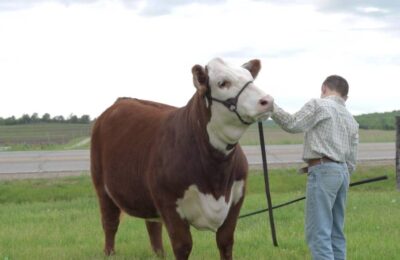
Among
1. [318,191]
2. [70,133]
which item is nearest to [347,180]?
[318,191]

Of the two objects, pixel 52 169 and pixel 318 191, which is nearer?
pixel 318 191

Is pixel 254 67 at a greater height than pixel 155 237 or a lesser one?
greater

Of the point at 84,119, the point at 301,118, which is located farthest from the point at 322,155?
the point at 84,119

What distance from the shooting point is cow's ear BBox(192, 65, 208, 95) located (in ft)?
19.1

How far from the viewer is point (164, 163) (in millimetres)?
6355

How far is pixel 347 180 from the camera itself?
6.71 metres

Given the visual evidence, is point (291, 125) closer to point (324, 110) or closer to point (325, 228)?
point (324, 110)

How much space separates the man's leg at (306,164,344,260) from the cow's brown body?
0.65m

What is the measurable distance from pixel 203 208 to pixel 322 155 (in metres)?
1.22

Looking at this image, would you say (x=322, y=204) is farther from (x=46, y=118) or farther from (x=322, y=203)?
(x=46, y=118)

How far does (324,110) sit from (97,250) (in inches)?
145

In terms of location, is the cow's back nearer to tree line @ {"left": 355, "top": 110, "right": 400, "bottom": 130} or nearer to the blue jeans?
the blue jeans

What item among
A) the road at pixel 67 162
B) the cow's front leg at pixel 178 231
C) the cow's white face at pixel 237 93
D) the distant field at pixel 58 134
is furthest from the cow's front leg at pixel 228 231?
the distant field at pixel 58 134

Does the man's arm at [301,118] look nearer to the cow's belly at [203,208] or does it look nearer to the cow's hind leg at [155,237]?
the cow's belly at [203,208]
